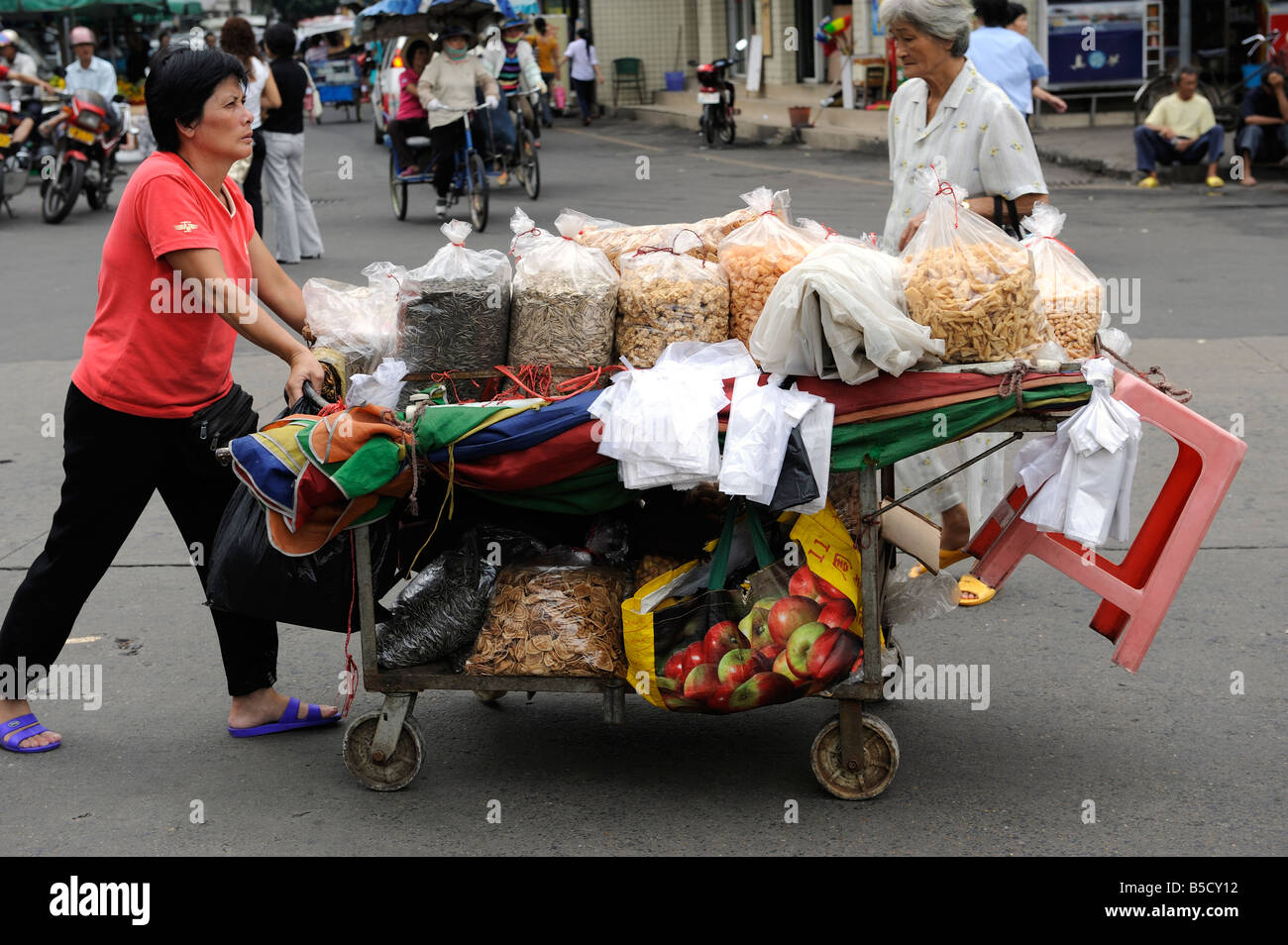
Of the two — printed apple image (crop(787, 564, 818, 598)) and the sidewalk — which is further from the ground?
the sidewalk

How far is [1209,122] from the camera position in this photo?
1451 cm

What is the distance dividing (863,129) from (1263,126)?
6.91 meters

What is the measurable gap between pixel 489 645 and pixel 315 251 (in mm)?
8920

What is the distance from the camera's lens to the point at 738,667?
336 cm

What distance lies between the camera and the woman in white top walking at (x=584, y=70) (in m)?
26.5

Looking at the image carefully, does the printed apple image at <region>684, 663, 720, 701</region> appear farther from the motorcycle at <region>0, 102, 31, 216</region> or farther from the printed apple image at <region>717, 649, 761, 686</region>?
the motorcycle at <region>0, 102, 31, 216</region>

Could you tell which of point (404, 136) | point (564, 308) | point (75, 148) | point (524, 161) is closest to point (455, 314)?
point (564, 308)

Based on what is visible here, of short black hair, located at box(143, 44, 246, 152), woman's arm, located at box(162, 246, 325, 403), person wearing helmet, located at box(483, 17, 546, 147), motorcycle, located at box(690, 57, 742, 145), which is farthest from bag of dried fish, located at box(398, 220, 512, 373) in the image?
motorcycle, located at box(690, 57, 742, 145)

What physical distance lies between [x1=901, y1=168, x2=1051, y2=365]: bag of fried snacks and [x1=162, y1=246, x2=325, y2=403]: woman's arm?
1.45 metres

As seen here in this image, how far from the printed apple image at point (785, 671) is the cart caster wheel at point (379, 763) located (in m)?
0.94

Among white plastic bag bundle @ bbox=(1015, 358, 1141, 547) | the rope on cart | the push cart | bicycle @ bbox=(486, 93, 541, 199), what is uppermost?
bicycle @ bbox=(486, 93, 541, 199)

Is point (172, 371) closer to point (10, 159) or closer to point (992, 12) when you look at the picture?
point (992, 12)

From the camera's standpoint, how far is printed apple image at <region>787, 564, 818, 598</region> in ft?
11.0

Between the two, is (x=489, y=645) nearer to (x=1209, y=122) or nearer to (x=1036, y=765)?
(x=1036, y=765)
